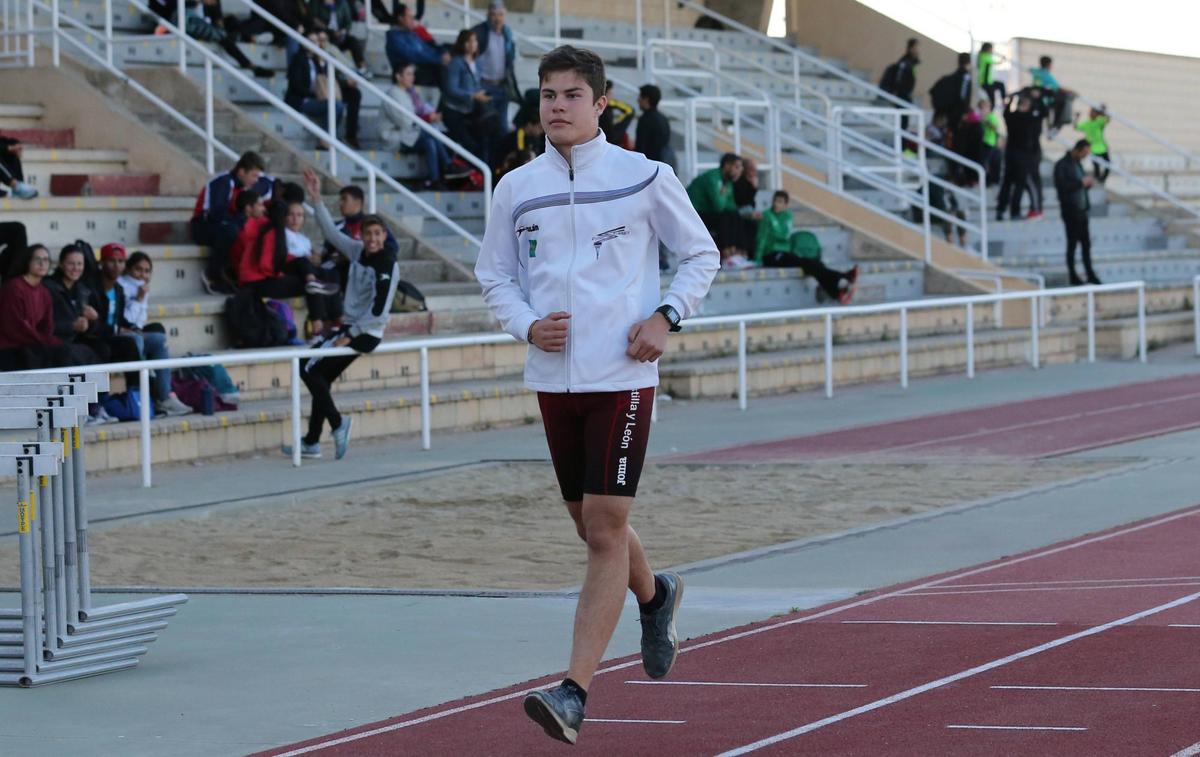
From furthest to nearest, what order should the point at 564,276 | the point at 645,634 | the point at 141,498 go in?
the point at 141,498 → the point at 645,634 → the point at 564,276

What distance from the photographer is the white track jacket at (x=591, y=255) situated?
19.5ft

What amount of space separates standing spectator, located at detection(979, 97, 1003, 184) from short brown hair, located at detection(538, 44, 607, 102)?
2247 centimetres

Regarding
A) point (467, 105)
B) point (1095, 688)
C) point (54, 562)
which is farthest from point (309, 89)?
point (1095, 688)

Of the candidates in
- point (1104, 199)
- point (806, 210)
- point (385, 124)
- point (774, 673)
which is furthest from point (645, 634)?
point (1104, 199)

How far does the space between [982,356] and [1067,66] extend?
491 inches

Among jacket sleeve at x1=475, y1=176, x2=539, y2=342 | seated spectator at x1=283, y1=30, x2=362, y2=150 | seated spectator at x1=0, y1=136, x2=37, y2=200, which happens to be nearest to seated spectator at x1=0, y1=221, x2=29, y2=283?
seated spectator at x1=0, y1=136, x2=37, y2=200

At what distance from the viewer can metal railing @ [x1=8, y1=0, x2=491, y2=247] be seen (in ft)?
61.8

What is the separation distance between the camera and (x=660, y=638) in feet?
20.8

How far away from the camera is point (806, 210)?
24.8 m

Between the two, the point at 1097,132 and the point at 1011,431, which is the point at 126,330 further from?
the point at 1097,132

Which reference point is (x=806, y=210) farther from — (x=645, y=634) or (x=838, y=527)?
(x=645, y=634)

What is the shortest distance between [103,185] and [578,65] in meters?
13.2

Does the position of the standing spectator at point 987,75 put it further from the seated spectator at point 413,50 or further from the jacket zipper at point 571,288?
the jacket zipper at point 571,288

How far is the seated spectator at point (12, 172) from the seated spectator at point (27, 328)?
10.4 ft
